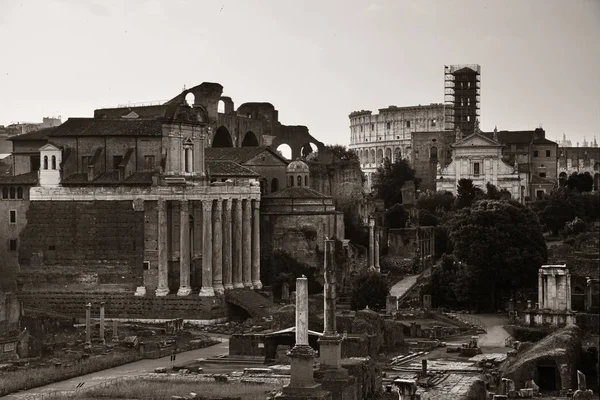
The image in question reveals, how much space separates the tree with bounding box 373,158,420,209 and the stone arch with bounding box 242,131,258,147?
13220 millimetres

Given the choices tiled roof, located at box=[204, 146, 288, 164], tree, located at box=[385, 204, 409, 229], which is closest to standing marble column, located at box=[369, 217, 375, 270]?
tiled roof, located at box=[204, 146, 288, 164]

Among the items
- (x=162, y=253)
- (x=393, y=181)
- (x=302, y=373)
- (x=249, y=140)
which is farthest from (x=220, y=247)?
(x=393, y=181)

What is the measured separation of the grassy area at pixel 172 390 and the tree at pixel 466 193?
4657cm

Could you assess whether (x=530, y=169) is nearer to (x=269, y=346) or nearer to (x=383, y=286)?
(x=383, y=286)

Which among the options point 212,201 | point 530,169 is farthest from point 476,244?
point 530,169

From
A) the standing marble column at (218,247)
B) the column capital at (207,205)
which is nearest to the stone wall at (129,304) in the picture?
the standing marble column at (218,247)

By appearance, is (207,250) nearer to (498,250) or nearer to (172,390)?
(498,250)

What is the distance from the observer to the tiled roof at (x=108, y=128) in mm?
67375

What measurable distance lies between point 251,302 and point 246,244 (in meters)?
4.35

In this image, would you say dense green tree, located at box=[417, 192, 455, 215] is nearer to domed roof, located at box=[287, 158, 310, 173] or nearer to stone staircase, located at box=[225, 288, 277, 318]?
domed roof, located at box=[287, 158, 310, 173]

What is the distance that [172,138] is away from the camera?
64812mm

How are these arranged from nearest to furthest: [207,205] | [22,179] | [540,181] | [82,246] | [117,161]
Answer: [207,205], [82,246], [22,179], [117,161], [540,181]

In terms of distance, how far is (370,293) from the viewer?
66.3 meters

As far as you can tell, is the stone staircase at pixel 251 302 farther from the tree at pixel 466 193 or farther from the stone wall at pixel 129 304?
the tree at pixel 466 193
